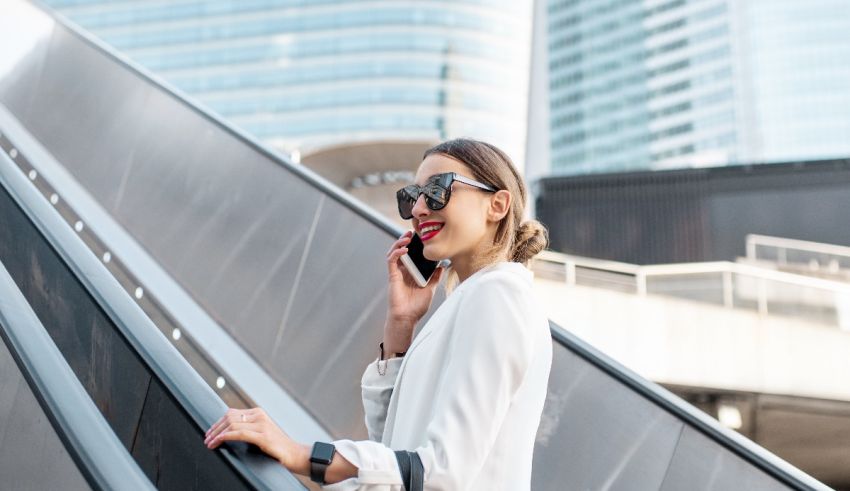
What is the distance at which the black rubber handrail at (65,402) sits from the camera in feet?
7.25

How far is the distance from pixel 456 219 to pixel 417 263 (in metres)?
0.47

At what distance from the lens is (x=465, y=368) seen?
1797 millimetres

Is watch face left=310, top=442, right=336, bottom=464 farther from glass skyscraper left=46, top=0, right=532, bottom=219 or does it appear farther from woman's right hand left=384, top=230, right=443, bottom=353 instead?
glass skyscraper left=46, top=0, right=532, bottom=219

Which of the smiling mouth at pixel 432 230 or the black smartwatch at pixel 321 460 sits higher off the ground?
the smiling mouth at pixel 432 230

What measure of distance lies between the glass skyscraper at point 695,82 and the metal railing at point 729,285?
351 ft

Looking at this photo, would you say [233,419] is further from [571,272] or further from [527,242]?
[571,272]

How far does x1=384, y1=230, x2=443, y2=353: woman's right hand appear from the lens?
2447mm

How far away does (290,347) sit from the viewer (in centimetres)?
552

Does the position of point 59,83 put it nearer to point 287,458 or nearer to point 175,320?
point 175,320

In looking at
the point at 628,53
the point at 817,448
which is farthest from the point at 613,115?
the point at 817,448

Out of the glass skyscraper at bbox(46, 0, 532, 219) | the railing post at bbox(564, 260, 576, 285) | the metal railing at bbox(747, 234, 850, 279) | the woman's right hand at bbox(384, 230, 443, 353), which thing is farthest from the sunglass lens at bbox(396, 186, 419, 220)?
the glass skyscraper at bbox(46, 0, 532, 219)

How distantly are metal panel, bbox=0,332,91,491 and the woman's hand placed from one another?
2.01 feet

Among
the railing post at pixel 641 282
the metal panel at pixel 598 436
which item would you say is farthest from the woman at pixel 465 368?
the railing post at pixel 641 282

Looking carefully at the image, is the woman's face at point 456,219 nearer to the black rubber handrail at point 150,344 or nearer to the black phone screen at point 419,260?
the black phone screen at point 419,260
